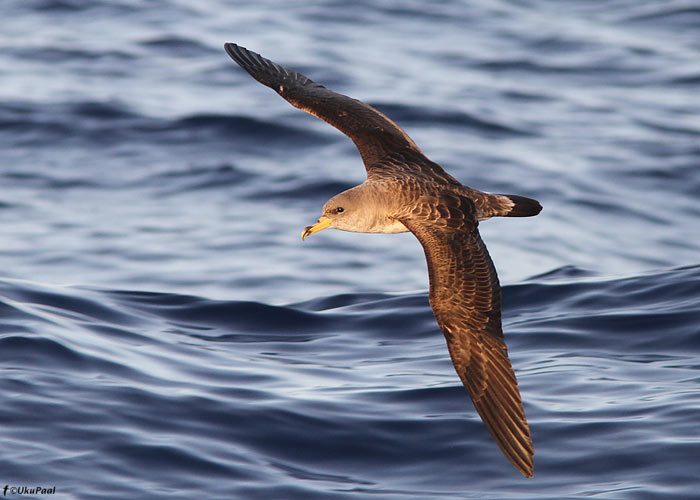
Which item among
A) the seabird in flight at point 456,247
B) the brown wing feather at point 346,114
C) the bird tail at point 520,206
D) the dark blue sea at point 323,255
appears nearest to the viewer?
the seabird in flight at point 456,247

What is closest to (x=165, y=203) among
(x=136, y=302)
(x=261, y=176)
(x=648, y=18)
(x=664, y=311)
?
(x=261, y=176)

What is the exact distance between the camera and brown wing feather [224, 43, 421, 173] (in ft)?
24.9

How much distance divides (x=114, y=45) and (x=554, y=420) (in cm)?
1075

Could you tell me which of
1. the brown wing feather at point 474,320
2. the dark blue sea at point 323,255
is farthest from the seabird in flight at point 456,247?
the dark blue sea at point 323,255

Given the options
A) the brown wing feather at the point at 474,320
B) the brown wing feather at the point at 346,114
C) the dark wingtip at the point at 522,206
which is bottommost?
the brown wing feather at the point at 474,320

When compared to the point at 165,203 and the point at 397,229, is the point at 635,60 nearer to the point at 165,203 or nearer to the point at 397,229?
the point at 165,203

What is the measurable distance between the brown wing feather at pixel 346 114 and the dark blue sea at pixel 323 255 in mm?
1728

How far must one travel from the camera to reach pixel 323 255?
10617 mm

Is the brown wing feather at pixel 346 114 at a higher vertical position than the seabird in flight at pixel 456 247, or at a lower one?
higher

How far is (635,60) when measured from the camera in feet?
52.5

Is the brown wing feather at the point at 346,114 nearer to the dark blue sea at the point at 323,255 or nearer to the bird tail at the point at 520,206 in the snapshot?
the bird tail at the point at 520,206

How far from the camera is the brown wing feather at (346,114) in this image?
7.60 m

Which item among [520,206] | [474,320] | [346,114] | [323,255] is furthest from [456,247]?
[323,255]

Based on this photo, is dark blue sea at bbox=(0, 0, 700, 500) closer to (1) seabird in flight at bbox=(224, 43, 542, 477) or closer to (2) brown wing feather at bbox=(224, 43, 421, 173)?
(1) seabird in flight at bbox=(224, 43, 542, 477)
